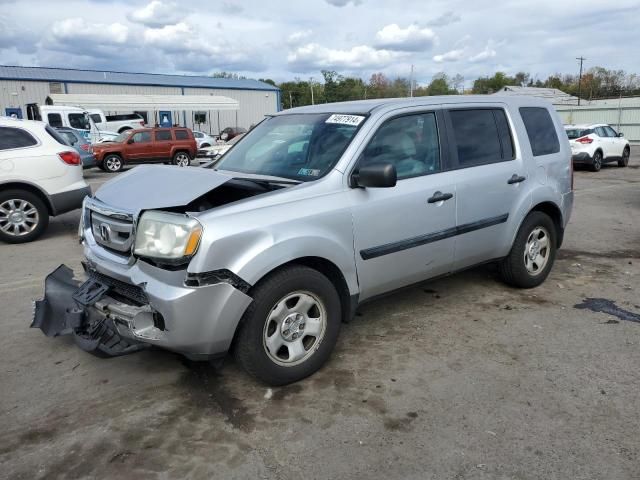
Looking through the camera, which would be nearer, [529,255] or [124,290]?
[124,290]

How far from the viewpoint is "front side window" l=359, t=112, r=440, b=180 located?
3828 millimetres

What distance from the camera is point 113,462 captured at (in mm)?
2709

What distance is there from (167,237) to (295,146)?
57.5 inches

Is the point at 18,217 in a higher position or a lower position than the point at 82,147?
lower

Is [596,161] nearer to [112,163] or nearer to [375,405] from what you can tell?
[112,163]

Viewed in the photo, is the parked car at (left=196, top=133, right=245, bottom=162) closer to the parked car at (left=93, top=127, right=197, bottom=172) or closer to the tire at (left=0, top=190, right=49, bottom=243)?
the parked car at (left=93, top=127, right=197, bottom=172)

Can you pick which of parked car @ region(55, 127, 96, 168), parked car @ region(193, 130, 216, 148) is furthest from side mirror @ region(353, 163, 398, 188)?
parked car @ region(193, 130, 216, 148)

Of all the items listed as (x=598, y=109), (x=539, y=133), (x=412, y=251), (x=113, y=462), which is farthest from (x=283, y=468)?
(x=598, y=109)

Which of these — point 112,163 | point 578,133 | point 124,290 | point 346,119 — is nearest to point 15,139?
point 124,290

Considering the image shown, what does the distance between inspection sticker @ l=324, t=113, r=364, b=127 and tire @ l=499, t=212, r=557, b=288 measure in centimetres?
204

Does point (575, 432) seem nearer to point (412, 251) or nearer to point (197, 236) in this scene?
point (412, 251)

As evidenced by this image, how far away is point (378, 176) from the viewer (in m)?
3.39

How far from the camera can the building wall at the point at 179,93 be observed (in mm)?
39500

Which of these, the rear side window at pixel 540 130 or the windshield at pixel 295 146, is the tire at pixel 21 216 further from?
the rear side window at pixel 540 130
